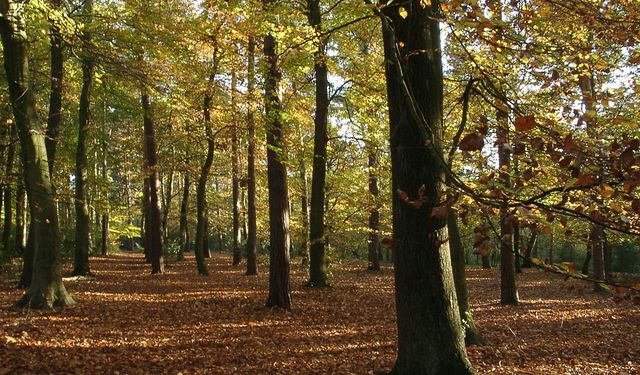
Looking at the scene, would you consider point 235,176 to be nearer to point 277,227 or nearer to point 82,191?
point 82,191

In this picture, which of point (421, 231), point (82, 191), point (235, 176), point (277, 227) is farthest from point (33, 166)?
point (235, 176)

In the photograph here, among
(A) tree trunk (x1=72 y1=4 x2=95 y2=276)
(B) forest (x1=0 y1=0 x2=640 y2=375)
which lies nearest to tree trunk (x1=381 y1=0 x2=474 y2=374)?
(B) forest (x1=0 y1=0 x2=640 y2=375)

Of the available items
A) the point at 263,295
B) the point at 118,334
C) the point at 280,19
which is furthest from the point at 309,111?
the point at 118,334

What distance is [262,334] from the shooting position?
824cm

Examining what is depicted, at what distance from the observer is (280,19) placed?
11195mm

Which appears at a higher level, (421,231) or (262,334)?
(421,231)

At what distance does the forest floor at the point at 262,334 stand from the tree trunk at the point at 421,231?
132 cm

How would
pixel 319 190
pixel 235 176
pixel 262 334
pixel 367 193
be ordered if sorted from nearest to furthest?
pixel 262 334, pixel 319 190, pixel 367 193, pixel 235 176

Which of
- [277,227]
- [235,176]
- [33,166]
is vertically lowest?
[277,227]

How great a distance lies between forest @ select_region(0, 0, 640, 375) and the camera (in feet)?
10.1

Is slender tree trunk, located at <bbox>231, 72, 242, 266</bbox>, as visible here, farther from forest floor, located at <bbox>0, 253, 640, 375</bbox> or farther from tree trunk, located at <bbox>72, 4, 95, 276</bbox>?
forest floor, located at <bbox>0, 253, 640, 375</bbox>

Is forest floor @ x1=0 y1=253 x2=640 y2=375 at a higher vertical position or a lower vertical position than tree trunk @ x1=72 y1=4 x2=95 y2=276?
lower

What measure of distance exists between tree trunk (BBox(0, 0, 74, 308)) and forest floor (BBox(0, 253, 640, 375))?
1.89ft

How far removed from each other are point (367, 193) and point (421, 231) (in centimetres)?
1205
